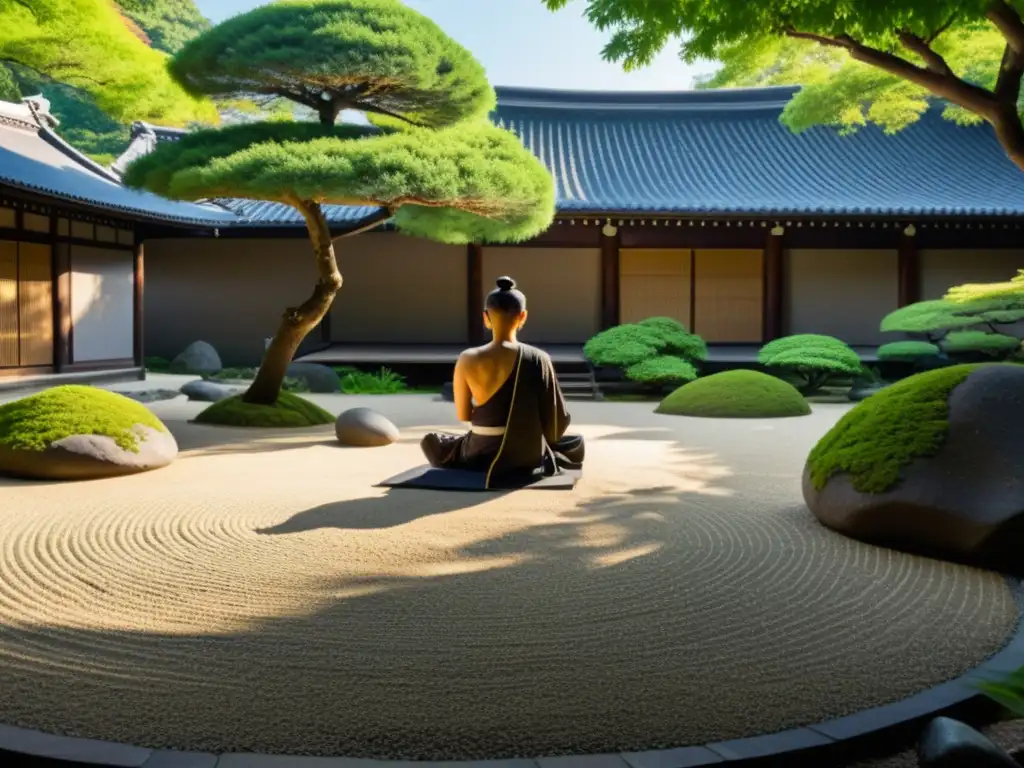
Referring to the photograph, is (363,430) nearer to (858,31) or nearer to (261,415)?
(261,415)

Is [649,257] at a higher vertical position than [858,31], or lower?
lower

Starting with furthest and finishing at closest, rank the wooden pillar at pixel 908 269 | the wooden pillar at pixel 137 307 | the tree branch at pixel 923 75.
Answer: the wooden pillar at pixel 908 269
the wooden pillar at pixel 137 307
the tree branch at pixel 923 75

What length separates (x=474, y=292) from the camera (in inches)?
637

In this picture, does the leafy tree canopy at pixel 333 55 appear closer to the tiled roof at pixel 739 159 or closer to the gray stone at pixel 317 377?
the gray stone at pixel 317 377

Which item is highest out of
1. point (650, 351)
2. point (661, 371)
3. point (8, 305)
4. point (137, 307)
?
point (137, 307)

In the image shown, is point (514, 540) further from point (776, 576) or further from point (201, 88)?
point (201, 88)

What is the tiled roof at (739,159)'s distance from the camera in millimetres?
15859

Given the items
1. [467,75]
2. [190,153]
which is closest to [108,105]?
[190,153]

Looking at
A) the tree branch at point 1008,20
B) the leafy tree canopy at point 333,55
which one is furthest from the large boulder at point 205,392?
the tree branch at point 1008,20

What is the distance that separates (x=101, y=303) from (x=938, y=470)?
13.9 m

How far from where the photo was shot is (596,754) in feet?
7.01

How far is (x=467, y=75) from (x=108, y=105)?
6.54m

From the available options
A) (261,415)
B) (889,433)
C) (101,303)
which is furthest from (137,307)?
(889,433)

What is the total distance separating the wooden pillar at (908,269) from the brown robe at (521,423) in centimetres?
1237
